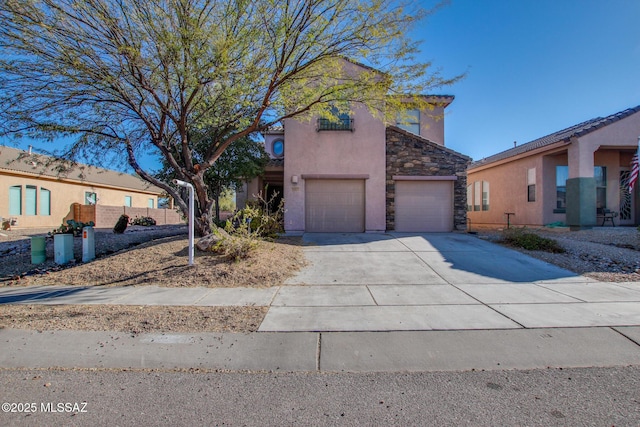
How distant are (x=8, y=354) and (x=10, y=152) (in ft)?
79.9

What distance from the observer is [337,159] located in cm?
1334

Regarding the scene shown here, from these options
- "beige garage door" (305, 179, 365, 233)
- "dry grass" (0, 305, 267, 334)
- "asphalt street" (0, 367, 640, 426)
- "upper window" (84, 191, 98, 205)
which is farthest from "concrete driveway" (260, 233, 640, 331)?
"upper window" (84, 191, 98, 205)

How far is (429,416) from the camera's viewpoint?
103 inches

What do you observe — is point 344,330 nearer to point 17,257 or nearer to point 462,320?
point 462,320

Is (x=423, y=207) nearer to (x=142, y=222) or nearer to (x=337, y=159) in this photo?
(x=337, y=159)

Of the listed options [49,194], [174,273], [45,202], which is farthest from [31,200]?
[174,273]

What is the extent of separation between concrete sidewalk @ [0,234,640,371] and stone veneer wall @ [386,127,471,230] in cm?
605

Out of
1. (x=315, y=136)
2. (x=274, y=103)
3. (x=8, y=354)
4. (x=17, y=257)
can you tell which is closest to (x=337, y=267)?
(x=274, y=103)

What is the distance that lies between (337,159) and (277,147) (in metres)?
5.35

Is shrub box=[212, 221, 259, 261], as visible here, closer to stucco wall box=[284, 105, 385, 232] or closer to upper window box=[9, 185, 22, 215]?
stucco wall box=[284, 105, 385, 232]

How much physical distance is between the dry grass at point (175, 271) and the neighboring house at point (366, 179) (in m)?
5.14

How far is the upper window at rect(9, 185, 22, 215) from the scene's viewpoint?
1898 centimetres

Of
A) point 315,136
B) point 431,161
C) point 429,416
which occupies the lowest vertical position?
point 429,416

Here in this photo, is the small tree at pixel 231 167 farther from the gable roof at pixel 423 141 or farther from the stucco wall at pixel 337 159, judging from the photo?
the gable roof at pixel 423 141
